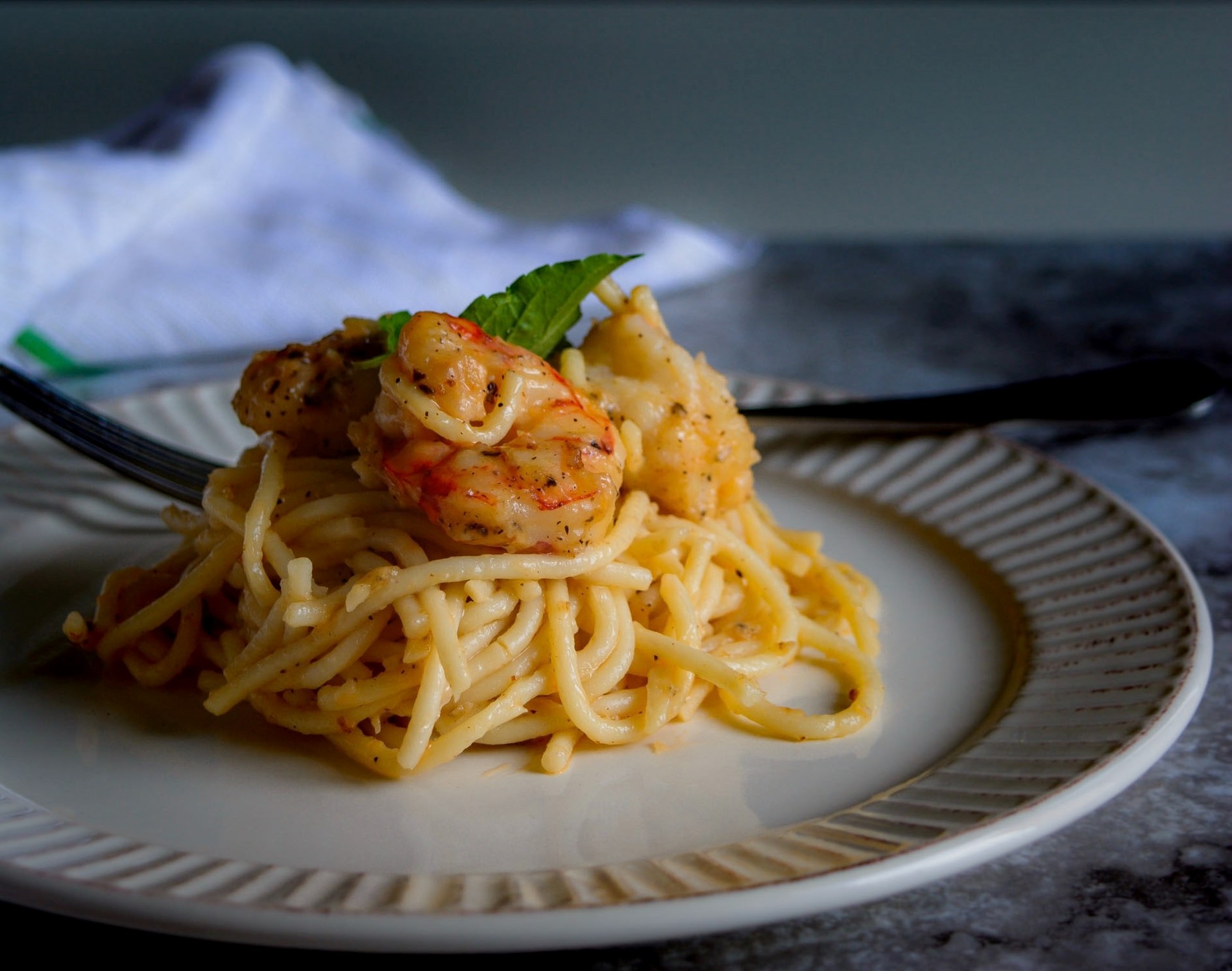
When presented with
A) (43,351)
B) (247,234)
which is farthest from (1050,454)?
(43,351)

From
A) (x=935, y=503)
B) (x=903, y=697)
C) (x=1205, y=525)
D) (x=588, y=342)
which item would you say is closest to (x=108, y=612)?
(x=588, y=342)

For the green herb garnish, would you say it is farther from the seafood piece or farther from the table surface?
the table surface

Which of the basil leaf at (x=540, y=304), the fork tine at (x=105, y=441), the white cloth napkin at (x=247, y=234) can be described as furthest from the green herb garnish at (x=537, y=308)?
the white cloth napkin at (x=247, y=234)

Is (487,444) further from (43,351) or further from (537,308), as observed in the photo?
(43,351)

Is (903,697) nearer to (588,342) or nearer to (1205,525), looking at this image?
(588,342)

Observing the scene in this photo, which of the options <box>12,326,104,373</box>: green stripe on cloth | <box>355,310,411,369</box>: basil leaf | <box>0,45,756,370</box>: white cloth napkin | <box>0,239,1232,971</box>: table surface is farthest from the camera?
<box>0,45,756,370</box>: white cloth napkin

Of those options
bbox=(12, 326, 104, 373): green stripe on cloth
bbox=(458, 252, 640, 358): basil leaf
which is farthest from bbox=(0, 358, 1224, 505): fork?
bbox=(12, 326, 104, 373): green stripe on cloth

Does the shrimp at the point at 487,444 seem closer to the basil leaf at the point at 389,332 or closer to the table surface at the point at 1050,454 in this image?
the basil leaf at the point at 389,332
